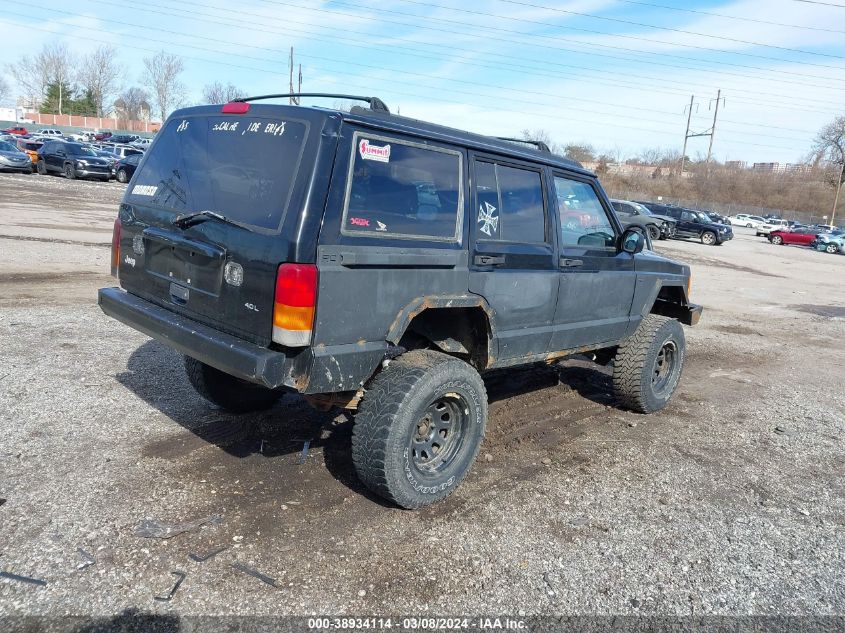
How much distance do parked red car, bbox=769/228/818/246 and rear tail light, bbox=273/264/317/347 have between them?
43.0 metres

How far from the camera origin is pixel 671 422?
5.57 m

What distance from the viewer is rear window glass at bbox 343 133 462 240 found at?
3.28 m

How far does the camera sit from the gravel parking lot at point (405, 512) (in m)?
2.91

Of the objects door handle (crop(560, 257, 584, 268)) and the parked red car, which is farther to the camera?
the parked red car

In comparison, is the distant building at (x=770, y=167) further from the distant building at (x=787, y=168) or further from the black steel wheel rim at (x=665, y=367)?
the black steel wheel rim at (x=665, y=367)

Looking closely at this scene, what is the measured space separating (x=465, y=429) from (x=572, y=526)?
0.82 m

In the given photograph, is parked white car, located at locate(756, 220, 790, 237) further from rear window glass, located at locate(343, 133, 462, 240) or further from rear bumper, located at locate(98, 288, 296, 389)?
rear bumper, located at locate(98, 288, 296, 389)

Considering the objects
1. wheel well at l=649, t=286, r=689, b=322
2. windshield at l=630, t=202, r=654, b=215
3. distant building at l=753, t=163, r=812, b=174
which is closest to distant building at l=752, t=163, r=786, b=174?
distant building at l=753, t=163, r=812, b=174

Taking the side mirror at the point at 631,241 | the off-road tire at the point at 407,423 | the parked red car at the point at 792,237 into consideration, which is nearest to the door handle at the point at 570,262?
the side mirror at the point at 631,241

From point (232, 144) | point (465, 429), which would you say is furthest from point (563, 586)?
point (232, 144)

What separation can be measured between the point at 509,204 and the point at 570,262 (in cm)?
70

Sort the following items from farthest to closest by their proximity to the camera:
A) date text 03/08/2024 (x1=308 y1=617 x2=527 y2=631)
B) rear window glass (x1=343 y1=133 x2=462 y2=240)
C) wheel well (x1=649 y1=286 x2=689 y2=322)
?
wheel well (x1=649 y1=286 x2=689 y2=322)
rear window glass (x1=343 y1=133 x2=462 y2=240)
date text 03/08/2024 (x1=308 y1=617 x2=527 y2=631)

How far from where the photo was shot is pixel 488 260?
3.90 metres

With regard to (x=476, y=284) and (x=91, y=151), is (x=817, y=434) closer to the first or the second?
(x=476, y=284)
